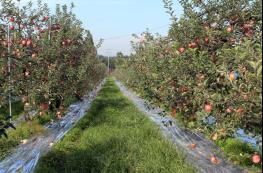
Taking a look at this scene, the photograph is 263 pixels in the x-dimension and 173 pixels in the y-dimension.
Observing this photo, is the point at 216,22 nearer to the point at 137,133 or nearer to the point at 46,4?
the point at 137,133

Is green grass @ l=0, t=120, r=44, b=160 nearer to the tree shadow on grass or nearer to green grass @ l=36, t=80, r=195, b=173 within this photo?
green grass @ l=36, t=80, r=195, b=173

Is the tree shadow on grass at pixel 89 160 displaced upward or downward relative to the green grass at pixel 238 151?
upward

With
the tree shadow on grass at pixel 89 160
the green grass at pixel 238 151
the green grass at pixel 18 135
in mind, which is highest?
the tree shadow on grass at pixel 89 160

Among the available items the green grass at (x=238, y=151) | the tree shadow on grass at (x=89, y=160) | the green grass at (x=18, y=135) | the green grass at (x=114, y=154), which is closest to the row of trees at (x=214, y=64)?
the green grass at (x=114, y=154)

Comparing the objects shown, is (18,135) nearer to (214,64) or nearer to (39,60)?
(39,60)

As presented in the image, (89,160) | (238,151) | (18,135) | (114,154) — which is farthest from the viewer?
(18,135)

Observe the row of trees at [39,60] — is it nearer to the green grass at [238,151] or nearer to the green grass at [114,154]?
the green grass at [114,154]

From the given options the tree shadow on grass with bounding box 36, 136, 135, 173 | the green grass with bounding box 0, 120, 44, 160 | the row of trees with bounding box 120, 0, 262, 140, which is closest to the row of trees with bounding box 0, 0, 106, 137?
the green grass with bounding box 0, 120, 44, 160

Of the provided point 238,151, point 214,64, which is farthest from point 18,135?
point 214,64

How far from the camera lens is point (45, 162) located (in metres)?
6.60

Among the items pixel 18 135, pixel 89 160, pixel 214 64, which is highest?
pixel 214 64

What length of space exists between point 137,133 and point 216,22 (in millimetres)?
4105

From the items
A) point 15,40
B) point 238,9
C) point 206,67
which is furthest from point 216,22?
point 15,40

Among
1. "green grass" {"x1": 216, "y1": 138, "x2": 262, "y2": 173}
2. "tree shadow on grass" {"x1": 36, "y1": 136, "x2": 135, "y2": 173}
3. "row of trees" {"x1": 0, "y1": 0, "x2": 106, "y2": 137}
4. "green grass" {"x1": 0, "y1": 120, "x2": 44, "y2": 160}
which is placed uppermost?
"row of trees" {"x1": 0, "y1": 0, "x2": 106, "y2": 137}
